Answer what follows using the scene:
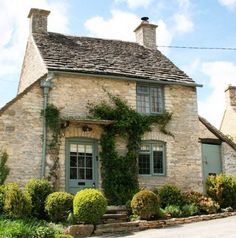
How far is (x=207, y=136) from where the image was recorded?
2572cm

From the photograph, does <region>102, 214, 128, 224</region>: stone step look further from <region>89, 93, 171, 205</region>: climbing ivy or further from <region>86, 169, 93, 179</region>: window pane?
<region>86, 169, 93, 179</region>: window pane

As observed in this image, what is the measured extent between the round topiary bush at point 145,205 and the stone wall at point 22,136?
13.4ft

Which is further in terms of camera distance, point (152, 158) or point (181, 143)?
point (181, 143)

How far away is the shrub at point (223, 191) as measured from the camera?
1892cm

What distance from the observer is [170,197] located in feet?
59.1

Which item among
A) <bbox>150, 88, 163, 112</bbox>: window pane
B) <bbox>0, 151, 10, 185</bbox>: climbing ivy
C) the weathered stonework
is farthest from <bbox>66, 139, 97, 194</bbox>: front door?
the weathered stonework

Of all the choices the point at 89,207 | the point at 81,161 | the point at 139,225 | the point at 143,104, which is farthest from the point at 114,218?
the point at 143,104

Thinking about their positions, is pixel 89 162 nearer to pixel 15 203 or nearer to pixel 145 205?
pixel 145 205

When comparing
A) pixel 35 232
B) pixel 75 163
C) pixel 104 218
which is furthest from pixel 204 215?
pixel 35 232

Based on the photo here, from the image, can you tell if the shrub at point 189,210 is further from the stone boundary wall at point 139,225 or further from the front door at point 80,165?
the front door at point 80,165

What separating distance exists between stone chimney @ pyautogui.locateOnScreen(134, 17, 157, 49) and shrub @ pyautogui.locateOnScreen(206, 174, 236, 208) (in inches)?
337

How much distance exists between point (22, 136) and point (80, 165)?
2.68 m

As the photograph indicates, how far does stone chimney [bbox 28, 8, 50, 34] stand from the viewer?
21.9 m

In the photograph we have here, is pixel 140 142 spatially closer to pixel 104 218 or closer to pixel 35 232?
pixel 104 218
